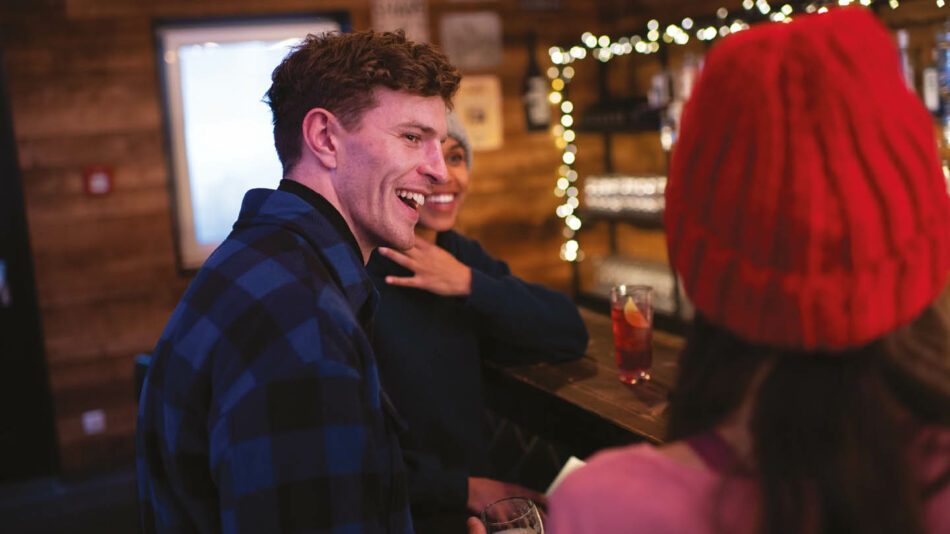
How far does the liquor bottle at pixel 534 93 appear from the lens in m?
4.49

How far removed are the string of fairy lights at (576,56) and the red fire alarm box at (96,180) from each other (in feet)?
8.16

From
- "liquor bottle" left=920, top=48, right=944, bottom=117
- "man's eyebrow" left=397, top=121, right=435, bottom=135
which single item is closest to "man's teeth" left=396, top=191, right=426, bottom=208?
"man's eyebrow" left=397, top=121, right=435, bottom=135

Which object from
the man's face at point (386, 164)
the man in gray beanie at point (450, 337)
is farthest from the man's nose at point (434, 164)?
the man in gray beanie at point (450, 337)

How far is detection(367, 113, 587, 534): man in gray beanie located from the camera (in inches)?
67.7

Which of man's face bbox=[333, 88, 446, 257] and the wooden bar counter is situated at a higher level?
man's face bbox=[333, 88, 446, 257]

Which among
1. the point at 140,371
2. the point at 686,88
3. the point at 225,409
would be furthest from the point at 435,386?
the point at 686,88

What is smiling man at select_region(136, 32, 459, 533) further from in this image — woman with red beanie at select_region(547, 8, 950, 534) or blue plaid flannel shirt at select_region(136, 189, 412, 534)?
woman with red beanie at select_region(547, 8, 950, 534)

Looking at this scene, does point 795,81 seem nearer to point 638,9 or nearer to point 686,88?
point 686,88

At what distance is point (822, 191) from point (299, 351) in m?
0.60

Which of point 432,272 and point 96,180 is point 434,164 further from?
point 96,180

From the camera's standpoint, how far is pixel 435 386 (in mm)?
1743

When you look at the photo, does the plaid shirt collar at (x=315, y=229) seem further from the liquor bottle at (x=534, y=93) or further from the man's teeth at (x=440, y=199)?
the liquor bottle at (x=534, y=93)

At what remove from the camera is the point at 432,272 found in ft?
5.76

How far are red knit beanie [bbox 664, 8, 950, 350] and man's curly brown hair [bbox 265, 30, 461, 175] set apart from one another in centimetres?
75
